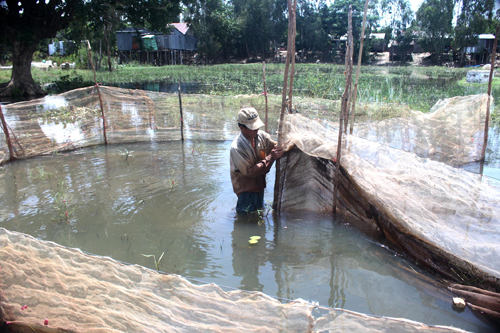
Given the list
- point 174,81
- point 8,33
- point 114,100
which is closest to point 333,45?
point 174,81

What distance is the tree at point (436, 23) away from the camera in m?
30.4

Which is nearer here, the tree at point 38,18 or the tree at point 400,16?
the tree at point 38,18

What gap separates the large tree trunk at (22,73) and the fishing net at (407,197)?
13.5 metres

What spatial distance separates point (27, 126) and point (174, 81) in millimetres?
12679

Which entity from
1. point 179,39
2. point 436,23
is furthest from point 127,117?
point 436,23

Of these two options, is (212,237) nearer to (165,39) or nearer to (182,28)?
(165,39)

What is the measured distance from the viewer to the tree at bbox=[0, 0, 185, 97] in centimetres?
1201

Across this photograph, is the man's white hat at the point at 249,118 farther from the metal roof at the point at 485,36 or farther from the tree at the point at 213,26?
the metal roof at the point at 485,36

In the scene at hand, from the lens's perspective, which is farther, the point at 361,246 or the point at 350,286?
Result: the point at 361,246

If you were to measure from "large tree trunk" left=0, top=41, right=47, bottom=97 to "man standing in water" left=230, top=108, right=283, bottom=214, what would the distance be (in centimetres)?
1313

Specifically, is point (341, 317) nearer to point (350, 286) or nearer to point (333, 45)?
point (350, 286)

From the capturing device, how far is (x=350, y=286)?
2479 millimetres

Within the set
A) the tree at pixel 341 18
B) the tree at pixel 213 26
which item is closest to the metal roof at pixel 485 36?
the tree at pixel 341 18

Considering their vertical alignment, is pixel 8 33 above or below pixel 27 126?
above
